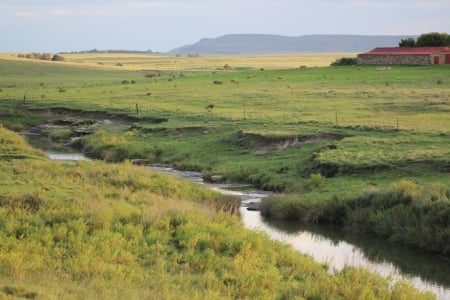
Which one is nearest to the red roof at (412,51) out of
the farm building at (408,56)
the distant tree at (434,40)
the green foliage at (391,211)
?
the farm building at (408,56)

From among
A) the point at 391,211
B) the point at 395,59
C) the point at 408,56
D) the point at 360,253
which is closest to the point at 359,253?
the point at 360,253

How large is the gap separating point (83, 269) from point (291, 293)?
15.5ft

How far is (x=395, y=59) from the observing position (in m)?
95.9

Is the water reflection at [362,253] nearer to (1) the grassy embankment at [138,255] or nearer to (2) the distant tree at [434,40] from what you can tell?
(1) the grassy embankment at [138,255]

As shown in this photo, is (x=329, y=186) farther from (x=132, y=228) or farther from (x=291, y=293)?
(x=291, y=293)

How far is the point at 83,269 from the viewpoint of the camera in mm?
15461

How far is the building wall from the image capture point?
301 ft

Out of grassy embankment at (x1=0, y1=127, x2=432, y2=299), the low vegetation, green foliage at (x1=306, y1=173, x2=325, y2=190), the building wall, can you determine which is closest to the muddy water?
the low vegetation

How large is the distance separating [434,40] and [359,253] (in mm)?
85809

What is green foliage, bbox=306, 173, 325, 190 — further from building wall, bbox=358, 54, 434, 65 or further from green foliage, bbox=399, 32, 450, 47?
green foliage, bbox=399, 32, 450, 47

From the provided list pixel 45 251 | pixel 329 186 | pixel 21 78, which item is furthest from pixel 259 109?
pixel 21 78

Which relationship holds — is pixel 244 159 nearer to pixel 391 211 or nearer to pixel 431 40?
pixel 391 211

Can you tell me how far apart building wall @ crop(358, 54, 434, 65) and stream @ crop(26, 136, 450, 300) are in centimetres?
6792

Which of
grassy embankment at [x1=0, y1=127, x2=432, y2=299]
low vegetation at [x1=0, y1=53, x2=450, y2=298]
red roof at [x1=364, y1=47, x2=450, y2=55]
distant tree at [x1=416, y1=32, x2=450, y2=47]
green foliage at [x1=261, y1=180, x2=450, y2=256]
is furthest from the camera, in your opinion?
distant tree at [x1=416, y1=32, x2=450, y2=47]
